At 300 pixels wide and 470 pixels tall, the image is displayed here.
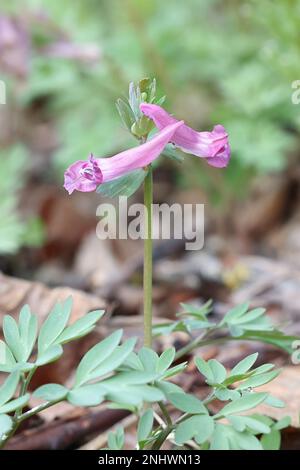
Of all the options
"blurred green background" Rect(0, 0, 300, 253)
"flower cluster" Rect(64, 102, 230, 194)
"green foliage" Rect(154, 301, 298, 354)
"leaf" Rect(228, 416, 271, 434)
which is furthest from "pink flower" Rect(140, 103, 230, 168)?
"blurred green background" Rect(0, 0, 300, 253)

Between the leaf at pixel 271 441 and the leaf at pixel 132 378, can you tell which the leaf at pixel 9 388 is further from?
the leaf at pixel 271 441

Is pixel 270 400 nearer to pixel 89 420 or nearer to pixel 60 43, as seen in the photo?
pixel 89 420

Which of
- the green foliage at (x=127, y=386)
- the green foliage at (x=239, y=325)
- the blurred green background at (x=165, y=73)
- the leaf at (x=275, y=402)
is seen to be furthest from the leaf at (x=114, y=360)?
the blurred green background at (x=165, y=73)

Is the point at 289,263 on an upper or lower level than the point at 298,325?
upper

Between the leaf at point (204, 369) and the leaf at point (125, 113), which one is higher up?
the leaf at point (125, 113)
